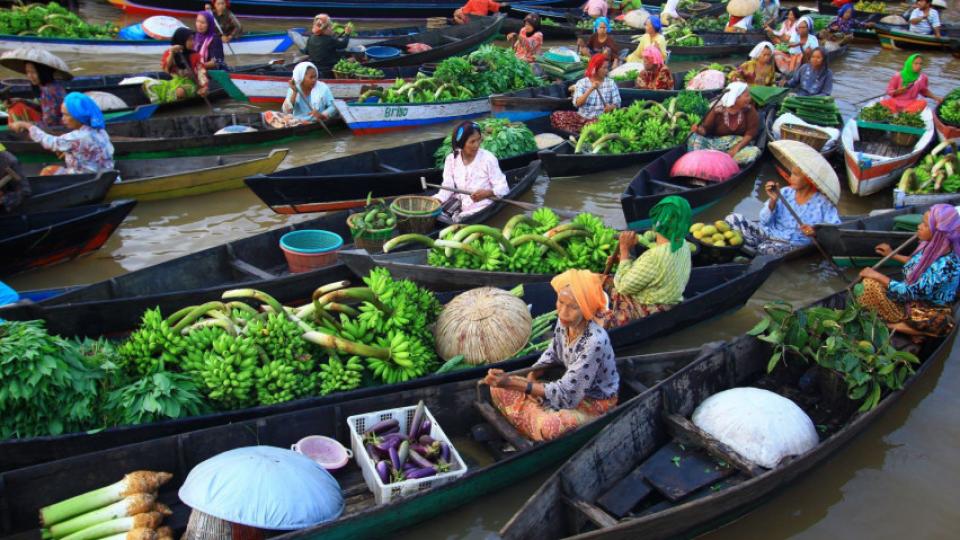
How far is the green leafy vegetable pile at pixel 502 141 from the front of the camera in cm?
911

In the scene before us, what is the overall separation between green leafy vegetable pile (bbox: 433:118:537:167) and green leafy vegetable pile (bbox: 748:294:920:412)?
455 centimetres

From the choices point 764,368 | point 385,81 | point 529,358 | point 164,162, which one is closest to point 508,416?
point 529,358

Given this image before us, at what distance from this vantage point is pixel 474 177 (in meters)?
7.62

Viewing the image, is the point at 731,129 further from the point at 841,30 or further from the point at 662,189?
the point at 841,30

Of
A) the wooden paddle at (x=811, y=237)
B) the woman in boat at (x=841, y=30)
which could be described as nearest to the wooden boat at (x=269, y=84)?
the wooden paddle at (x=811, y=237)

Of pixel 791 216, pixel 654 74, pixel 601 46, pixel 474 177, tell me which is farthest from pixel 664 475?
pixel 601 46

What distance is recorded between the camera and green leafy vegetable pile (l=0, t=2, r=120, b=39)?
1402 cm

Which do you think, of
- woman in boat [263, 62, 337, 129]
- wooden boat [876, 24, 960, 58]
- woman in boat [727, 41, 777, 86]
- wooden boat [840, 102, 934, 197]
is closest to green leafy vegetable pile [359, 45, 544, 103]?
woman in boat [263, 62, 337, 129]

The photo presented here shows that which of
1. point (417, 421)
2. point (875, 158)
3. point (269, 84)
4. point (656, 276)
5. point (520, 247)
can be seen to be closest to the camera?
point (417, 421)

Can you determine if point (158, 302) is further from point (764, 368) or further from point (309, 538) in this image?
point (764, 368)

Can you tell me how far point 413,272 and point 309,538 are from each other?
9.67ft

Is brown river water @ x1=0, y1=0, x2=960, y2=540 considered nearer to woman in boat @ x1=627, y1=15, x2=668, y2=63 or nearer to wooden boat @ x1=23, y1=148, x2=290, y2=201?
wooden boat @ x1=23, y1=148, x2=290, y2=201

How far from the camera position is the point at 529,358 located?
5.20m

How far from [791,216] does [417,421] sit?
4.96 m
